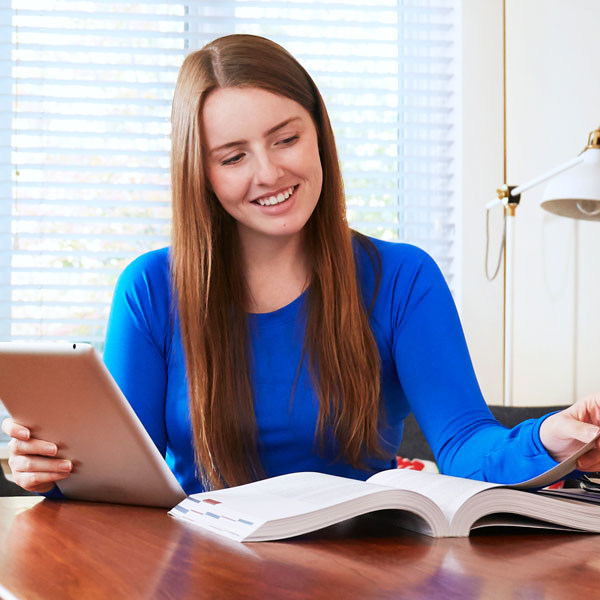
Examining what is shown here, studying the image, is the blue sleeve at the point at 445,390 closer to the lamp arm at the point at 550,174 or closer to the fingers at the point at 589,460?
the fingers at the point at 589,460

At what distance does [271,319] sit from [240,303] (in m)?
0.07

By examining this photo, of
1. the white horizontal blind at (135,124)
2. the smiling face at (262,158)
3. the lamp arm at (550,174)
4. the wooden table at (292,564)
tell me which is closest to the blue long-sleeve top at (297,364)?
the smiling face at (262,158)

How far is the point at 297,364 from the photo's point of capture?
1311 millimetres

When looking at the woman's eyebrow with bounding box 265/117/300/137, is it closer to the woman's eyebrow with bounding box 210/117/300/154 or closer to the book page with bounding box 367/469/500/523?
the woman's eyebrow with bounding box 210/117/300/154

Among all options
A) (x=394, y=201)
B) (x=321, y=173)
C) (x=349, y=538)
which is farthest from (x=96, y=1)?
(x=349, y=538)

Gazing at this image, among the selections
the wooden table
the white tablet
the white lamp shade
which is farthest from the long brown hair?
A: the white lamp shade

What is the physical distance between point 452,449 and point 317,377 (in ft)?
0.82

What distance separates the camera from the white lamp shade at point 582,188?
6.45ft

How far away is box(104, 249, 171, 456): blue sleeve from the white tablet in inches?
11.6

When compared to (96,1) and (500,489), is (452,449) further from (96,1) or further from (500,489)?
(96,1)

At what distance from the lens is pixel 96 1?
277cm

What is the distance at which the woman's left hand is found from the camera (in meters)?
0.85

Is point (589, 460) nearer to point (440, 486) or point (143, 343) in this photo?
point (440, 486)

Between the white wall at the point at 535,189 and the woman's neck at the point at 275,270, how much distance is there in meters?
1.18
